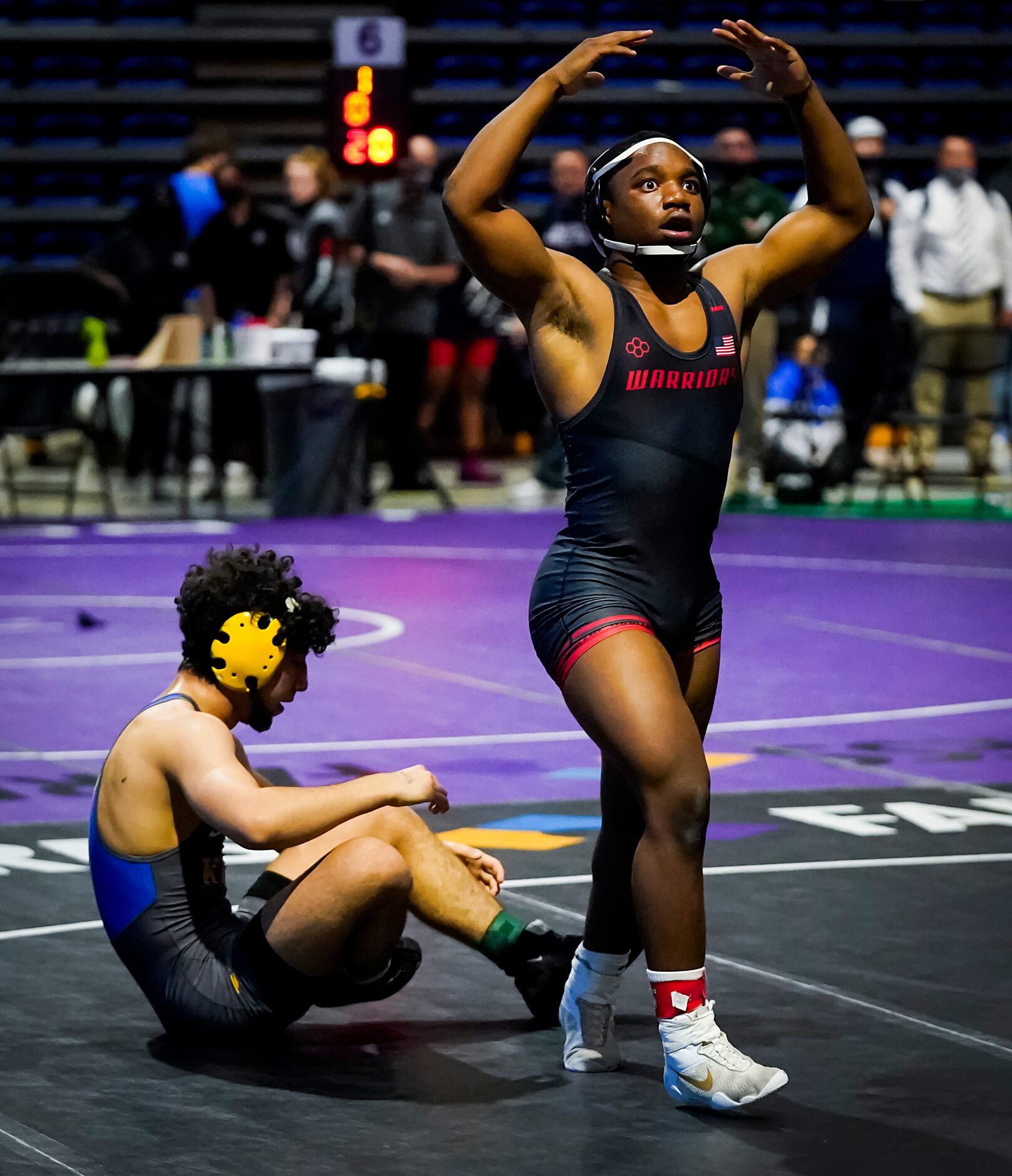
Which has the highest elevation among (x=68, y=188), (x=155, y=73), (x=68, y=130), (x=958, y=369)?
(x=155, y=73)

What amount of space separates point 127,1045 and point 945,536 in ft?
32.9

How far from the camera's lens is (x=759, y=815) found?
20.6 feet

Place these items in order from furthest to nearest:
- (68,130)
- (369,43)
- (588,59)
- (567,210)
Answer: (68,130)
(567,210)
(369,43)
(588,59)

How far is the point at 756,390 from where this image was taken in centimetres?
1487

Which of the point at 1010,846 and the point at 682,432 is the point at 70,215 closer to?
the point at 1010,846

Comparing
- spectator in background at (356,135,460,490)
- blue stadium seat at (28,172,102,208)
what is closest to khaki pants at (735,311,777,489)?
spectator in background at (356,135,460,490)

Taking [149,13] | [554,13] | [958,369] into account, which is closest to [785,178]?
[554,13]

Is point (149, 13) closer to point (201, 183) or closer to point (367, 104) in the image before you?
point (201, 183)

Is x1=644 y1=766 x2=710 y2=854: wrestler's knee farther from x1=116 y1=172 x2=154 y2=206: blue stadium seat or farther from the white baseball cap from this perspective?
x1=116 y1=172 x2=154 y2=206: blue stadium seat

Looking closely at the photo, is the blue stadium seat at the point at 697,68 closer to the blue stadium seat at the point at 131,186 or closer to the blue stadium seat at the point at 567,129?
the blue stadium seat at the point at 567,129

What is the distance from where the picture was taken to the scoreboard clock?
14328 millimetres

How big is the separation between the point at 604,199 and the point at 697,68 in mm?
17628

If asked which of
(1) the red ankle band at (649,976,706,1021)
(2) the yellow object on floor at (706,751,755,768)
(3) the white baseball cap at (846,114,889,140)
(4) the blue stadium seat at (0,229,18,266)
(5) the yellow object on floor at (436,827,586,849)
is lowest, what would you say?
(2) the yellow object on floor at (706,751,755,768)

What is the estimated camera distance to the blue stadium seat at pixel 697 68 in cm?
2106
